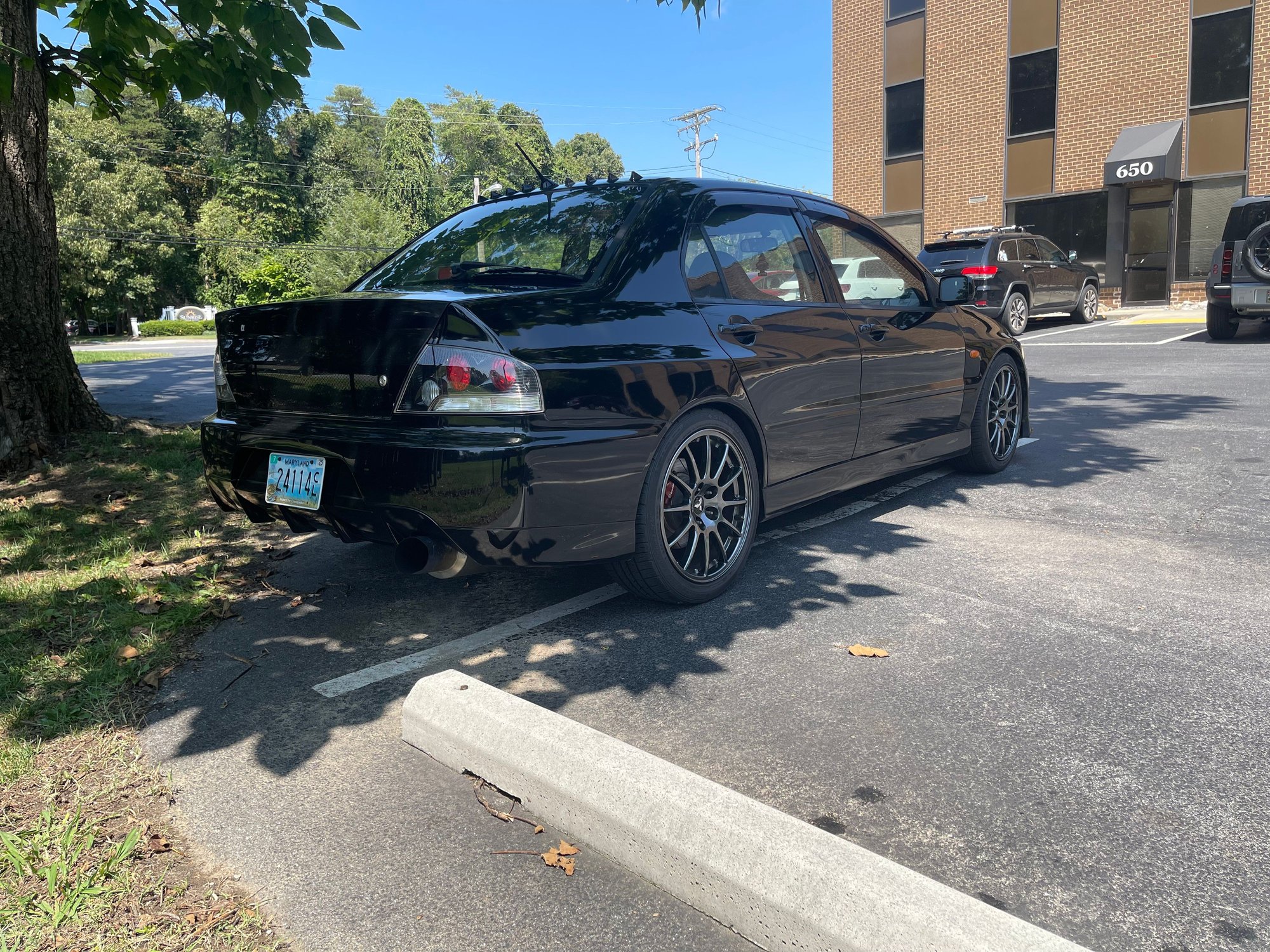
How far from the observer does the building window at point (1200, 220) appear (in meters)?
21.1

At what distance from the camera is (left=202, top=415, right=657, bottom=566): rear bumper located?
10.4ft

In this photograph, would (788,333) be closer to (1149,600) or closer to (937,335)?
(937,335)

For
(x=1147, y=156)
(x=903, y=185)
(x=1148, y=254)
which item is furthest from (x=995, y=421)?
(x=903, y=185)

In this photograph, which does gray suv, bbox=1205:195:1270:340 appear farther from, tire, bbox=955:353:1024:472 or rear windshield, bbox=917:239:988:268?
tire, bbox=955:353:1024:472

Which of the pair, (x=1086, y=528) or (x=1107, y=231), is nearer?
(x=1086, y=528)

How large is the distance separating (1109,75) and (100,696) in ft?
81.6

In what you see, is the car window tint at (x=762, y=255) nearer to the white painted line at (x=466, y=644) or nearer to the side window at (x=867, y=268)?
the side window at (x=867, y=268)

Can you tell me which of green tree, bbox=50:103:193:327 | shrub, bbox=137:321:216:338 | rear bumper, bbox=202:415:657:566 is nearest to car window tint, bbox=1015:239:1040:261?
rear bumper, bbox=202:415:657:566

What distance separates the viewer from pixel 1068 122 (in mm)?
23125

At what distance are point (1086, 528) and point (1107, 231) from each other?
20.8m

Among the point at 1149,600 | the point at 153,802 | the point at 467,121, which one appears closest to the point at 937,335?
the point at 1149,600

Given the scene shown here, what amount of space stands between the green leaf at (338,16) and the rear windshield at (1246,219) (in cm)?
1167

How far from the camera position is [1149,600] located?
389cm

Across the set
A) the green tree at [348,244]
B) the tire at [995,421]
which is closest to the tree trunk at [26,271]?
the tire at [995,421]
